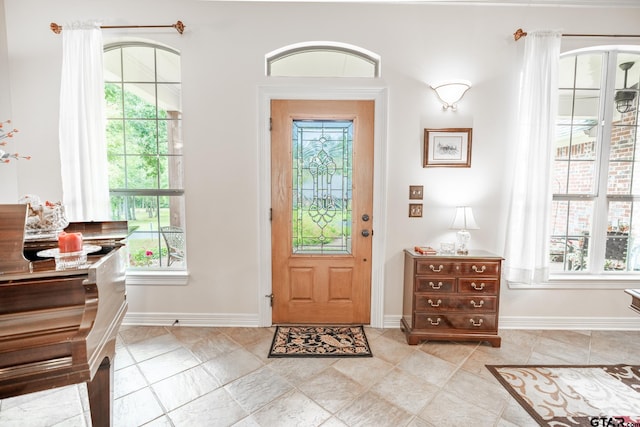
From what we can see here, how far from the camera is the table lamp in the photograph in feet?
8.29

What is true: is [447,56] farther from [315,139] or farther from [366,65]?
[315,139]

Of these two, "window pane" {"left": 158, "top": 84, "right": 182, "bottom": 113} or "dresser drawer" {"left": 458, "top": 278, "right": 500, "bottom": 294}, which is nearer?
"dresser drawer" {"left": 458, "top": 278, "right": 500, "bottom": 294}

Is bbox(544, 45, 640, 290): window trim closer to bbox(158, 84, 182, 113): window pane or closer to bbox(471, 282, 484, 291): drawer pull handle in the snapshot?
bbox(471, 282, 484, 291): drawer pull handle

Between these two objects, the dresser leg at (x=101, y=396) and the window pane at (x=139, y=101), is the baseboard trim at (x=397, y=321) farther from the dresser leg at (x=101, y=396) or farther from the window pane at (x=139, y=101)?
the window pane at (x=139, y=101)

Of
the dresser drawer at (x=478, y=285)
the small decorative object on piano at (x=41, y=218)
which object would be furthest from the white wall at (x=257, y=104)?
the small decorative object on piano at (x=41, y=218)

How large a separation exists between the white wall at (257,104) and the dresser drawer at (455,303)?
365 mm

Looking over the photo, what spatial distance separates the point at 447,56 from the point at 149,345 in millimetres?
3736

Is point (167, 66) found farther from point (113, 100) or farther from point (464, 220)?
point (464, 220)

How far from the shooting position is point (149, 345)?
2432 mm

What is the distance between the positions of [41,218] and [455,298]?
2.94m

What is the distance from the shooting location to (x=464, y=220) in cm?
254

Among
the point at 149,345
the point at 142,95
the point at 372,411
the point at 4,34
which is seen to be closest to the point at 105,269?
the point at 149,345

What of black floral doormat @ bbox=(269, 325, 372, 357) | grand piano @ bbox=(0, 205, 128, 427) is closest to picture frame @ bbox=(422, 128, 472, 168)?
black floral doormat @ bbox=(269, 325, 372, 357)

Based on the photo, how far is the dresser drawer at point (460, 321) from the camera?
2453mm
